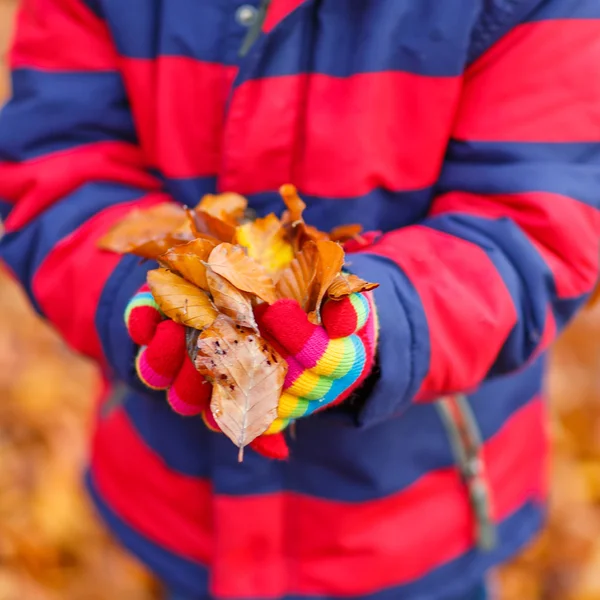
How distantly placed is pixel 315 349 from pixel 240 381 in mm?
71

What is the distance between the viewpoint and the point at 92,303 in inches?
31.3

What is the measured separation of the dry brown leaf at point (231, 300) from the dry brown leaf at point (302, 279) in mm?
51

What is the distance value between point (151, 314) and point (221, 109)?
13.6 inches

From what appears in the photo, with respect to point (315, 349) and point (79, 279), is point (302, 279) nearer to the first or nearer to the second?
point (315, 349)

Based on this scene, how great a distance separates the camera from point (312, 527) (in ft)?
3.09

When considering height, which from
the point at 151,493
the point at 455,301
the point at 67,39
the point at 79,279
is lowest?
the point at 151,493

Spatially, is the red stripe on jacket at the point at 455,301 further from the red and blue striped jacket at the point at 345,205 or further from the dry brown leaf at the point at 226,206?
the dry brown leaf at the point at 226,206

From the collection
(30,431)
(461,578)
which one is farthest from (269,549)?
(30,431)

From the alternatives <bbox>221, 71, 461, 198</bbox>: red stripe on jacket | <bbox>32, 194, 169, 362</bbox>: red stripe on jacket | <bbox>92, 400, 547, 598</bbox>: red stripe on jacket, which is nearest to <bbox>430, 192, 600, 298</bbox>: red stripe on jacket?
<bbox>221, 71, 461, 198</bbox>: red stripe on jacket

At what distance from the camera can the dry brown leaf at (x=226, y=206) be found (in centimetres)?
72

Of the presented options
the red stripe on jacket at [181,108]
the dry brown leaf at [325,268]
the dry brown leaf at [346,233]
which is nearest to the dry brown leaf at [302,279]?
the dry brown leaf at [325,268]

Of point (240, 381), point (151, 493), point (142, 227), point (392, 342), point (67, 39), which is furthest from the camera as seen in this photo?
point (151, 493)

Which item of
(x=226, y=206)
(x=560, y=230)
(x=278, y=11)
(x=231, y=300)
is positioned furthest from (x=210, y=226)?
(x=560, y=230)

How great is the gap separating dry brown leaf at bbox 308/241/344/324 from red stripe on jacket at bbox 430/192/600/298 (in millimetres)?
262
